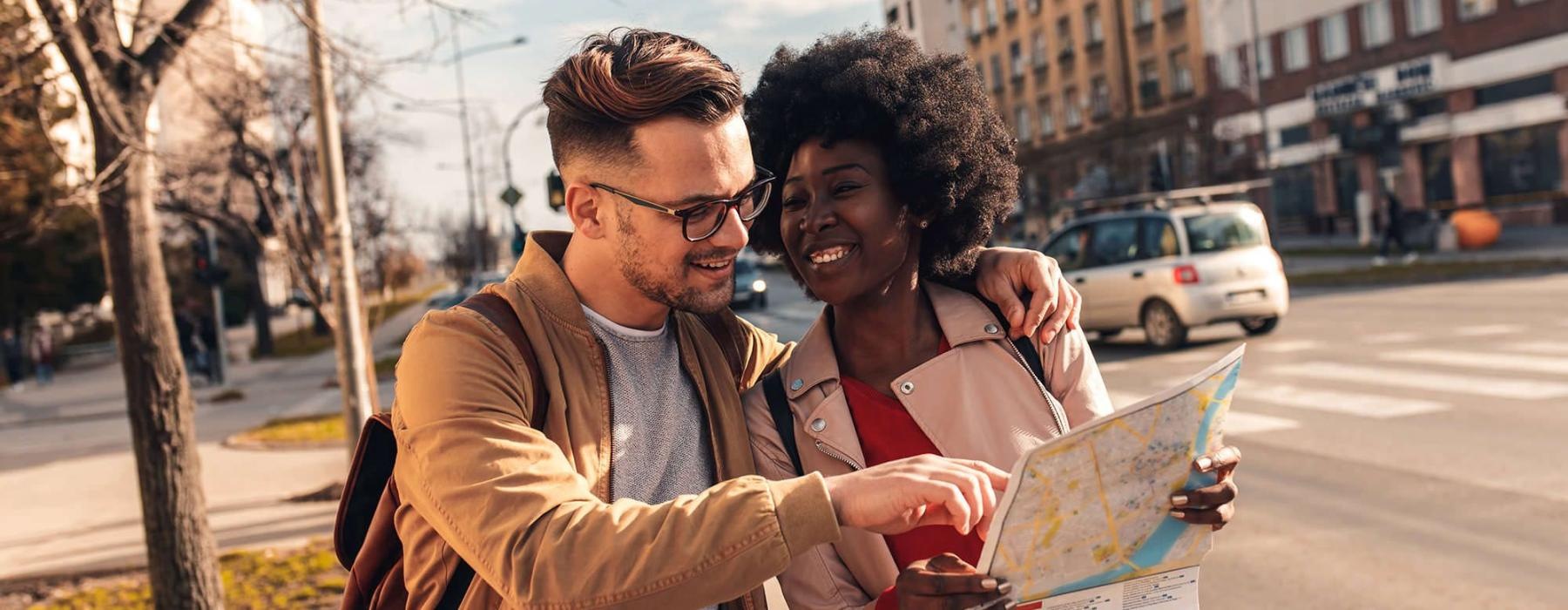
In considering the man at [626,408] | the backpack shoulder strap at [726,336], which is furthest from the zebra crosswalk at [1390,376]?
the man at [626,408]

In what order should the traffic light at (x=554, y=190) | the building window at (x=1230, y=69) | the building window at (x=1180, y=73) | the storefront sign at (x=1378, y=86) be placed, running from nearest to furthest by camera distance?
the traffic light at (x=554, y=190) < the storefront sign at (x=1378, y=86) < the building window at (x=1180, y=73) < the building window at (x=1230, y=69)

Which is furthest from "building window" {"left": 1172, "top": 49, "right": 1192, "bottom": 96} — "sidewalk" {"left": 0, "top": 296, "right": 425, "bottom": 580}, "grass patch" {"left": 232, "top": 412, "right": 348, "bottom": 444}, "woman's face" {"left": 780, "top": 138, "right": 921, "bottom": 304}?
"woman's face" {"left": 780, "top": 138, "right": 921, "bottom": 304}

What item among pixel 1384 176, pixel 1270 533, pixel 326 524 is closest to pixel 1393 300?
pixel 1270 533

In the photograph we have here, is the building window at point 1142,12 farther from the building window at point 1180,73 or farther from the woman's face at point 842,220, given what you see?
the woman's face at point 842,220

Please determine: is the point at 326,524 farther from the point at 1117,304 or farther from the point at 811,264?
the point at 1117,304

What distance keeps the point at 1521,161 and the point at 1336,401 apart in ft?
87.4

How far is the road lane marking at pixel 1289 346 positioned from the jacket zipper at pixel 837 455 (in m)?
12.0

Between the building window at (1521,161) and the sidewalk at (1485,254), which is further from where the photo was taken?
the building window at (1521,161)

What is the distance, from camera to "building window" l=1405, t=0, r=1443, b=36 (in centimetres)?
3434

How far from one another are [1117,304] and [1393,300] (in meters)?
5.73

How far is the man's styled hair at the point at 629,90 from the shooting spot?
1908mm

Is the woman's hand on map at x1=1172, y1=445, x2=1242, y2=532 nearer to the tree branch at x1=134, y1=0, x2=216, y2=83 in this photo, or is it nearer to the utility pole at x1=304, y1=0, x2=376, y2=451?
the tree branch at x1=134, y1=0, x2=216, y2=83

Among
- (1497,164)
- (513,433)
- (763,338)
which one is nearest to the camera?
(513,433)

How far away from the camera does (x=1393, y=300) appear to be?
18047mm
